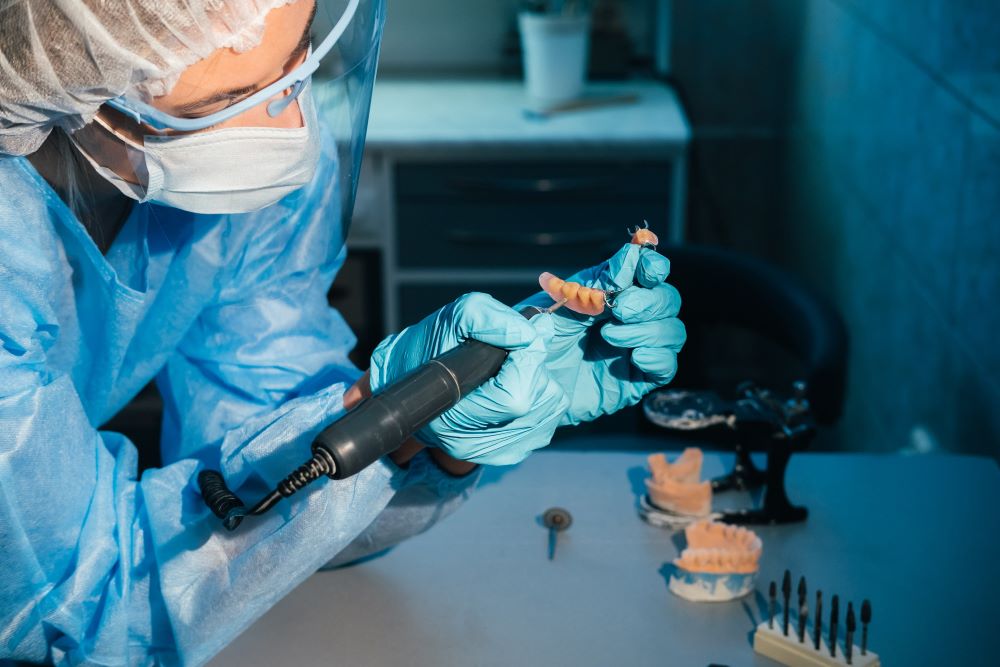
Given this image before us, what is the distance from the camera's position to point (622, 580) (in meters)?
1.25

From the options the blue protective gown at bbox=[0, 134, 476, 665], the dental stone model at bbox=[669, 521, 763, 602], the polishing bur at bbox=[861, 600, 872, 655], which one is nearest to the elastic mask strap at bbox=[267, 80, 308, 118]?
the blue protective gown at bbox=[0, 134, 476, 665]

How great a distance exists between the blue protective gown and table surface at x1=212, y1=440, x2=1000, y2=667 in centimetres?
8

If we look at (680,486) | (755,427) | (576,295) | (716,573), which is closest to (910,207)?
(755,427)

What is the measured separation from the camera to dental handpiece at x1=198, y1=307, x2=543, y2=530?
0.88m

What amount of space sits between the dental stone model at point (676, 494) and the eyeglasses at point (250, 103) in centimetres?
62

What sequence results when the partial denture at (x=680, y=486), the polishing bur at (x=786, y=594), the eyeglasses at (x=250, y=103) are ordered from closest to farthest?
the eyeglasses at (x=250, y=103), the polishing bur at (x=786, y=594), the partial denture at (x=680, y=486)

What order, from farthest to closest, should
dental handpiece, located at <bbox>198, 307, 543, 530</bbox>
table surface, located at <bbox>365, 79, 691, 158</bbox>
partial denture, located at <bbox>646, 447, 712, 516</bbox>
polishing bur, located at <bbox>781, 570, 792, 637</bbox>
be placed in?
table surface, located at <bbox>365, 79, 691, 158</bbox>
partial denture, located at <bbox>646, 447, 712, 516</bbox>
polishing bur, located at <bbox>781, 570, 792, 637</bbox>
dental handpiece, located at <bbox>198, 307, 543, 530</bbox>

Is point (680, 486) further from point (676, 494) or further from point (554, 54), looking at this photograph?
point (554, 54)

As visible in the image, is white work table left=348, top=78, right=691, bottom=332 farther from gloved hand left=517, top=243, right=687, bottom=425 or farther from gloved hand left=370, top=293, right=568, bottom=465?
gloved hand left=370, top=293, right=568, bottom=465

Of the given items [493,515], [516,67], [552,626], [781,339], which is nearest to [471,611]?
[552,626]

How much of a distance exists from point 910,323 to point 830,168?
76cm

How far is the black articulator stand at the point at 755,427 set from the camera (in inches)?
52.3

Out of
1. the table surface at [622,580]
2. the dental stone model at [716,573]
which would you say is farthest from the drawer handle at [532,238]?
the dental stone model at [716,573]

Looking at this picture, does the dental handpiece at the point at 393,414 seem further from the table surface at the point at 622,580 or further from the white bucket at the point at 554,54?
the white bucket at the point at 554,54
